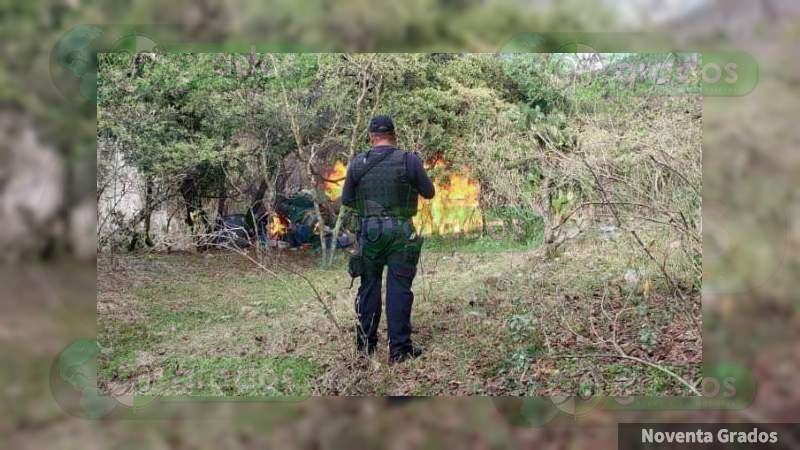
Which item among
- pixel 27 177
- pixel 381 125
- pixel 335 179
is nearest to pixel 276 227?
pixel 335 179

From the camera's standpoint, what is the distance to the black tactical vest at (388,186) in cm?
389

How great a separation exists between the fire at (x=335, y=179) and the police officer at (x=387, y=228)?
0.11 ft

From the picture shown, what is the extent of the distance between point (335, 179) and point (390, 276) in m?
0.68

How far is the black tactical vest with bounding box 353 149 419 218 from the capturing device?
3.89 meters

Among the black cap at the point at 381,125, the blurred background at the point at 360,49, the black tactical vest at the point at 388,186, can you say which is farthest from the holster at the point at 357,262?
the blurred background at the point at 360,49

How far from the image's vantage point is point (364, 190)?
3902 mm

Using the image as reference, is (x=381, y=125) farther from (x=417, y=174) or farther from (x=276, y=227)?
(x=276, y=227)

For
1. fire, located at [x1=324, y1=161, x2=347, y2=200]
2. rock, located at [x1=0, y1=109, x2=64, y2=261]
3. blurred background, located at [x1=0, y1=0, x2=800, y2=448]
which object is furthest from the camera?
rock, located at [x1=0, y1=109, x2=64, y2=261]

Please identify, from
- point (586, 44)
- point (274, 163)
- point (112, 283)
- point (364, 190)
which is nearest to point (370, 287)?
point (364, 190)

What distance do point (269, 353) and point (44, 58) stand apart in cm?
228

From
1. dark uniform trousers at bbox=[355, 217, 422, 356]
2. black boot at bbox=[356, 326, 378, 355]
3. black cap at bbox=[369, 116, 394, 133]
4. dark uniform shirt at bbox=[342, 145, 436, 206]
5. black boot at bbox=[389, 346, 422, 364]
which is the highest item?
black cap at bbox=[369, 116, 394, 133]

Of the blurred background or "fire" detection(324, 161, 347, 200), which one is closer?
the blurred background

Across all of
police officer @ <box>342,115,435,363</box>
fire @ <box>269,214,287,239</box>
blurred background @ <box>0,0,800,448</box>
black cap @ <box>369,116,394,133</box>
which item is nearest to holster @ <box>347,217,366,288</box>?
police officer @ <box>342,115,435,363</box>

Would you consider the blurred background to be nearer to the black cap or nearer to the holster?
the black cap
